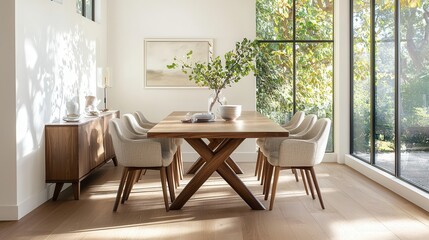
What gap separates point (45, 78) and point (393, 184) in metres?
3.90

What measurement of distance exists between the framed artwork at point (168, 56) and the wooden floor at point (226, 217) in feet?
8.65

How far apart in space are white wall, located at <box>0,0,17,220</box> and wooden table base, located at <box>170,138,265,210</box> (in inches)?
57.5

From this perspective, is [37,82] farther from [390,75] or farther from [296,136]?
[390,75]

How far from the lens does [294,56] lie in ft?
29.0

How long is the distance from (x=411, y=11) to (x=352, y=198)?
2.02 metres

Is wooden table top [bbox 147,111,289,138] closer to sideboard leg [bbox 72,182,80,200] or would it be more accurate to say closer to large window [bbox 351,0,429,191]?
sideboard leg [bbox 72,182,80,200]

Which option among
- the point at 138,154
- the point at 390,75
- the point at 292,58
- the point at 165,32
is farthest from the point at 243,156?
the point at 138,154

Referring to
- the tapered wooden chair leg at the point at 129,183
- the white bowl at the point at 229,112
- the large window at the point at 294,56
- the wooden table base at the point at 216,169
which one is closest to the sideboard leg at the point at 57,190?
the tapered wooden chair leg at the point at 129,183

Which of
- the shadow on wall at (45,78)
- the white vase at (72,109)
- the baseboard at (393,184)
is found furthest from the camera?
the white vase at (72,109)

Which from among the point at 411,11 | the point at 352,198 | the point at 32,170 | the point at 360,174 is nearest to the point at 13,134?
the point at 32,170

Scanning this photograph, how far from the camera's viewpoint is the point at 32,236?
433cm

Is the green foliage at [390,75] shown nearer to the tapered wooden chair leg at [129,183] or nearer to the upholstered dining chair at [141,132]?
the upholstered dining chair at [141,132]

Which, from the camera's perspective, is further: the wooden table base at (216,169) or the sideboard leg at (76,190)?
the sideboard leg at (76,190)

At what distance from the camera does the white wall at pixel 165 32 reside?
8727mm
